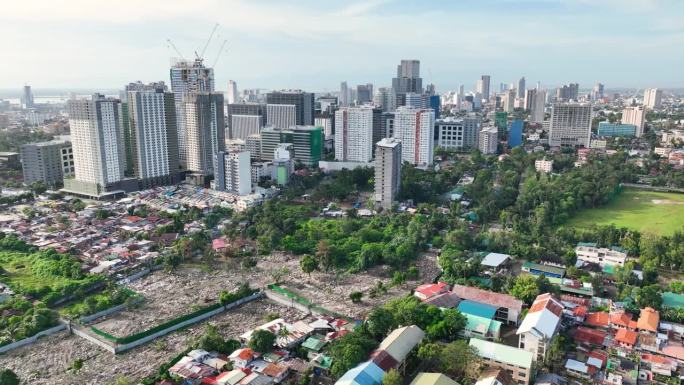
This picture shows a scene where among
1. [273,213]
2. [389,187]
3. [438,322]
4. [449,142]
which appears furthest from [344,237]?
[449,142]

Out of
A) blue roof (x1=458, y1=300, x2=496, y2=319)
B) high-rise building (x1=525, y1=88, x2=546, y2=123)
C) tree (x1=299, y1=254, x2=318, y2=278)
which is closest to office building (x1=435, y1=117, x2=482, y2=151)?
high-rise building (x1=525, y1=88, x2=546, y2=123)

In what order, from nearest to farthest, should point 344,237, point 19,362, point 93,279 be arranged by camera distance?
point 19,362 → point 93,279 → point 344,237

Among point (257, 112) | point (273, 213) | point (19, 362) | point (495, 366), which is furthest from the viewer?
point (257, 112)

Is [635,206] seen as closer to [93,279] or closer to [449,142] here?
[449,142]

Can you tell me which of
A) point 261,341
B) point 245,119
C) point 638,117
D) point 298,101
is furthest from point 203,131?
point 638,117

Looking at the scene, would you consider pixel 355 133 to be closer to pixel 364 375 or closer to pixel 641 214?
pixel 641 214

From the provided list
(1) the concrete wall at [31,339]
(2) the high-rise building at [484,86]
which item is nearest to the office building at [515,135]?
(1) the concrete wall at [31,339]
